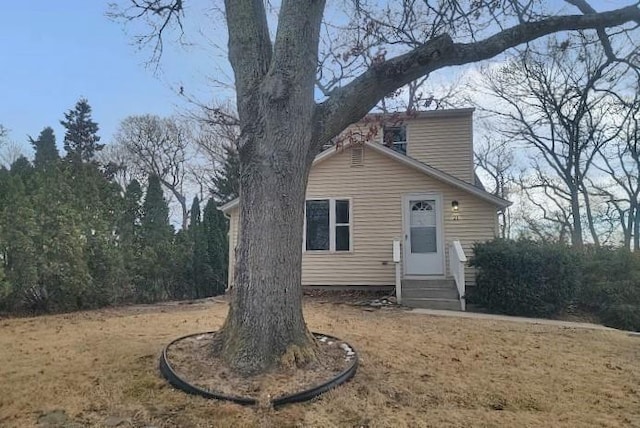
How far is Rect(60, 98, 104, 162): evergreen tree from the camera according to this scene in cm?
2475

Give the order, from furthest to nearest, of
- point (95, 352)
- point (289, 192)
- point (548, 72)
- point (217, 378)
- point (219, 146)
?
point (219, 146)
point (548, 72)
point (95, 352)
point (289, 192)
point (217, 378)

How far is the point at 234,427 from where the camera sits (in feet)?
9.21

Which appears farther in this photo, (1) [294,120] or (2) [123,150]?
(2) [123,150]

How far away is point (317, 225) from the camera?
11367 millimetres

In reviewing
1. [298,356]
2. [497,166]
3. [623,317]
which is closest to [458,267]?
[623,317]

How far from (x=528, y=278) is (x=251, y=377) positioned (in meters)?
7.51

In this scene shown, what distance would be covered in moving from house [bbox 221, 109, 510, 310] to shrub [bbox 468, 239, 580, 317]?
3.74 ft

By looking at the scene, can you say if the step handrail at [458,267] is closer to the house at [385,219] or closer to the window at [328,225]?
the house at [385,219]

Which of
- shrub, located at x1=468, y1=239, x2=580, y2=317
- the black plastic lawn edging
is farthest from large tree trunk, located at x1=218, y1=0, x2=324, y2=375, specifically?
shrub, located at x1=468, y1=239, x2=580, y2=317

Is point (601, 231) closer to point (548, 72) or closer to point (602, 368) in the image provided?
point (548, 72)

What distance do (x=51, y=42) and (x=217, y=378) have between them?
28.9 ft

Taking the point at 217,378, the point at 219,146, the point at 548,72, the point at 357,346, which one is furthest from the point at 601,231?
the point at 217,378

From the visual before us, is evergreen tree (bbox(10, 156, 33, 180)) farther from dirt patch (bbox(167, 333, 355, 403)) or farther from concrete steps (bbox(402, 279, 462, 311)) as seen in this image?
concrete steps (bbox(402, 279, 462, 311))

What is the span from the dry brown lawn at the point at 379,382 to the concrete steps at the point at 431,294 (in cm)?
336
